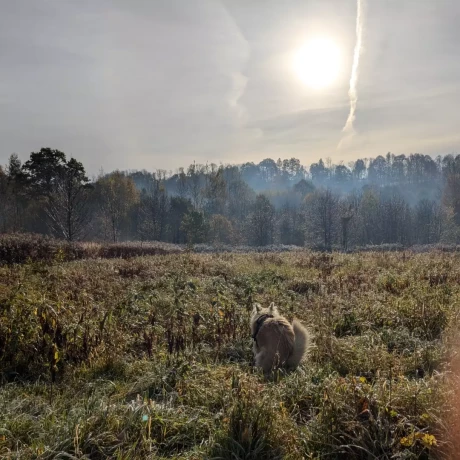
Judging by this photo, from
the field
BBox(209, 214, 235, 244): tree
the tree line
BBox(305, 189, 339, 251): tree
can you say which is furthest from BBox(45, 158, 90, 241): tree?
BBox(305, 189, 339, 251): tree

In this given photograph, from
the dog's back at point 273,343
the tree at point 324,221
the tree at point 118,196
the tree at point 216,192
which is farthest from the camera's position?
the tree at point 216,192

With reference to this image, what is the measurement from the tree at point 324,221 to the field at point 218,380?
33.4 m

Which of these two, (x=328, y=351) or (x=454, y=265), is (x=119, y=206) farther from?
(x=328, y=351)

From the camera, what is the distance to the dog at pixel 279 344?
475 cm

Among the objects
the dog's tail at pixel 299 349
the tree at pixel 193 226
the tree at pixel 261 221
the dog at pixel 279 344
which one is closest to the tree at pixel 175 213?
the tree at pixel 261 221

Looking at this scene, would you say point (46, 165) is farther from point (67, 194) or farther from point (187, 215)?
point (187, 215)

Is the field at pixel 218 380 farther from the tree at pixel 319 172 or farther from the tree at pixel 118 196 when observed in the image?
the tree at pixel 319 172

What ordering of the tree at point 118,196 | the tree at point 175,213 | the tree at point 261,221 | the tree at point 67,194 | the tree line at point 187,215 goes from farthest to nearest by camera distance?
the tree at point 175,213 < the tree at point 118,196 < the tree at point 261,221 < the tree line at point 187,215 < the tree at point 67,194

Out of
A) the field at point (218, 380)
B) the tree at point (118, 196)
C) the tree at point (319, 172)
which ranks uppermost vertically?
the tree at point (319, 172)

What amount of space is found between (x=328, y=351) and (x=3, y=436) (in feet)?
12.9

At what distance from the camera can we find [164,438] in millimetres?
3025

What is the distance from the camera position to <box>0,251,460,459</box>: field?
9.21 ft

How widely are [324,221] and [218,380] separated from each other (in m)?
41.1

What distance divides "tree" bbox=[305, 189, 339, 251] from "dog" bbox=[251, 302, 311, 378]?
116ft
